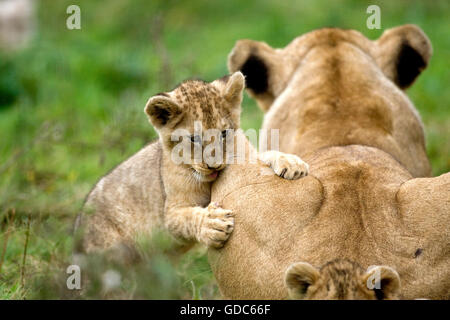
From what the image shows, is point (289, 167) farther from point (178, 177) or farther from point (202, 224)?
point (178, 177)

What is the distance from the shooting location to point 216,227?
4.12 m

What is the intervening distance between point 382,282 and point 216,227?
109 centimetres

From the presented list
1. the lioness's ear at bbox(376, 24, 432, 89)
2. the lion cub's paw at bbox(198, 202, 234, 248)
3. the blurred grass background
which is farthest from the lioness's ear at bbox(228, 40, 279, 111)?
the lion cub's paw at bbox(198, 202, 234, 248)

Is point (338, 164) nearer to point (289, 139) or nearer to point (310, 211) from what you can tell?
point (310, 211)

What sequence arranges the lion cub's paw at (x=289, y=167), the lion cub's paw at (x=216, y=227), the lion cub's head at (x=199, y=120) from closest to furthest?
the lion cub's paw at (x=216, y=227) → the lion cub's paw at (x=289, y=167) → the lion cub's head at (x=199, y=120)

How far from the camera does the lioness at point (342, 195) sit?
150 inches

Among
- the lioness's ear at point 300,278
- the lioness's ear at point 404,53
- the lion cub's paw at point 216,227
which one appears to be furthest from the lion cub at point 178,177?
the lioness's ear at point 404,53

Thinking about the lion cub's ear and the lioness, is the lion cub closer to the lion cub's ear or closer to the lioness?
the lion cub's ear

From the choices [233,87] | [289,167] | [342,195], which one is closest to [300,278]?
[342,195]

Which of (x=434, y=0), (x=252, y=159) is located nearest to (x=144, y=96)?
(x=252, y=159)

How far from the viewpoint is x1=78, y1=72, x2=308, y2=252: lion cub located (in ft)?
14.4

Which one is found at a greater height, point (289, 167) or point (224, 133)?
point (224, 133)

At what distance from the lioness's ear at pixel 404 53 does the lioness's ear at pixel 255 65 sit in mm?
877

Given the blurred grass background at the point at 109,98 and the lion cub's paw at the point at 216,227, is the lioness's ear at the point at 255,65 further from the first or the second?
the lion cub's paw at the point at 216,227
